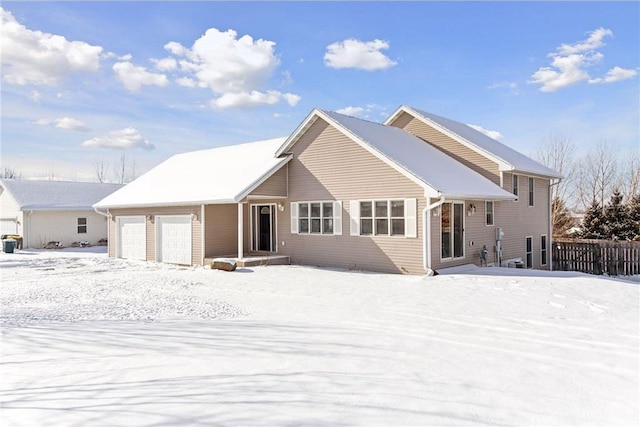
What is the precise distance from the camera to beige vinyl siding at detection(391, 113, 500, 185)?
53.7 ft

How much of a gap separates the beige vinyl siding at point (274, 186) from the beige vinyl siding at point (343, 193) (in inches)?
11.5

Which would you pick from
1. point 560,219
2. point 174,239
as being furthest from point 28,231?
point 560,219

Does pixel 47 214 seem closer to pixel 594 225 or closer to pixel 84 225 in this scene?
pixel 84 225

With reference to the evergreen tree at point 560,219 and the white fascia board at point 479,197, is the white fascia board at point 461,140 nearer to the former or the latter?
the white fascia board at point 479,197

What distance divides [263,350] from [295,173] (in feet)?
36.5

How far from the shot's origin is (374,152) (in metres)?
14.0

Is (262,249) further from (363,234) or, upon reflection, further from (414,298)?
(414,298)

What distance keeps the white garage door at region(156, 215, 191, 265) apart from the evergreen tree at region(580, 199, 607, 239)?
1999 cm

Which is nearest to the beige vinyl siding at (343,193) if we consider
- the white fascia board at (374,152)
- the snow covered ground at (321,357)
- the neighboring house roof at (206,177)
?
the white fascia board at (374,152)

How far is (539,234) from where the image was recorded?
61.8 feet

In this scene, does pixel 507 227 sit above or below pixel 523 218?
below

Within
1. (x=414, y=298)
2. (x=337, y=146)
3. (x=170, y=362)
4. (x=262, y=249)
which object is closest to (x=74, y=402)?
(x=170, y=362)

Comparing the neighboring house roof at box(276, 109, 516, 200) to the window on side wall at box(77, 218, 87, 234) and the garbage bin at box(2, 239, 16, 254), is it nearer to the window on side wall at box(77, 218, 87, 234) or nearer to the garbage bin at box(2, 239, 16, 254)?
the garbage bin at box(2, 239, 16, 254)

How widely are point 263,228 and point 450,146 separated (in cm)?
796
